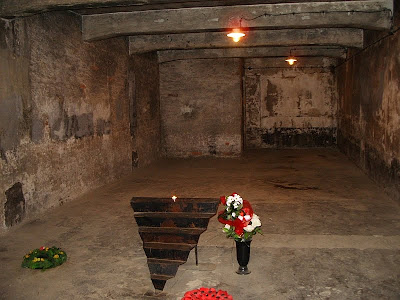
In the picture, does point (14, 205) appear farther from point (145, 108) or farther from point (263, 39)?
point (263, 39)

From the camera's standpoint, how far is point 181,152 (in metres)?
14.2

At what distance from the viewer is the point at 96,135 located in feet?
29.4

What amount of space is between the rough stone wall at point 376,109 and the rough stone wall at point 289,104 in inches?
122

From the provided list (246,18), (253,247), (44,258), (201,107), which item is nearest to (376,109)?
(246,18)

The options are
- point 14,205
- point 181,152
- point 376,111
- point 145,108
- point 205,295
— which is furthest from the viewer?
point 181,152

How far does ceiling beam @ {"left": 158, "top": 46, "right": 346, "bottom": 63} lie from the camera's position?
12.8 metres

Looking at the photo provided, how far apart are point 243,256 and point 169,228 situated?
2.97ft

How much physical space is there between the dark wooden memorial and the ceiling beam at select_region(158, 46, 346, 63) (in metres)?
8.94

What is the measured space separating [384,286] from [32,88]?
5922 mm

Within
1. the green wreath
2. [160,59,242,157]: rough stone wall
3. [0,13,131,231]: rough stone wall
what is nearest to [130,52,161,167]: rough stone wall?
[160,59,242,157]: rough stone wall

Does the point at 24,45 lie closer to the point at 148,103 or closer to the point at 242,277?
the point at 242,277

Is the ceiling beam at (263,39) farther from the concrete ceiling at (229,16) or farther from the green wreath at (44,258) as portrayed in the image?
the green wreath at (44,258)

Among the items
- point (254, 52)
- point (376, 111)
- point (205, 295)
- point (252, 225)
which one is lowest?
point (205, 295)

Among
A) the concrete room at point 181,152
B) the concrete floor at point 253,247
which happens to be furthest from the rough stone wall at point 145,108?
the concrete floor at point 253,247
